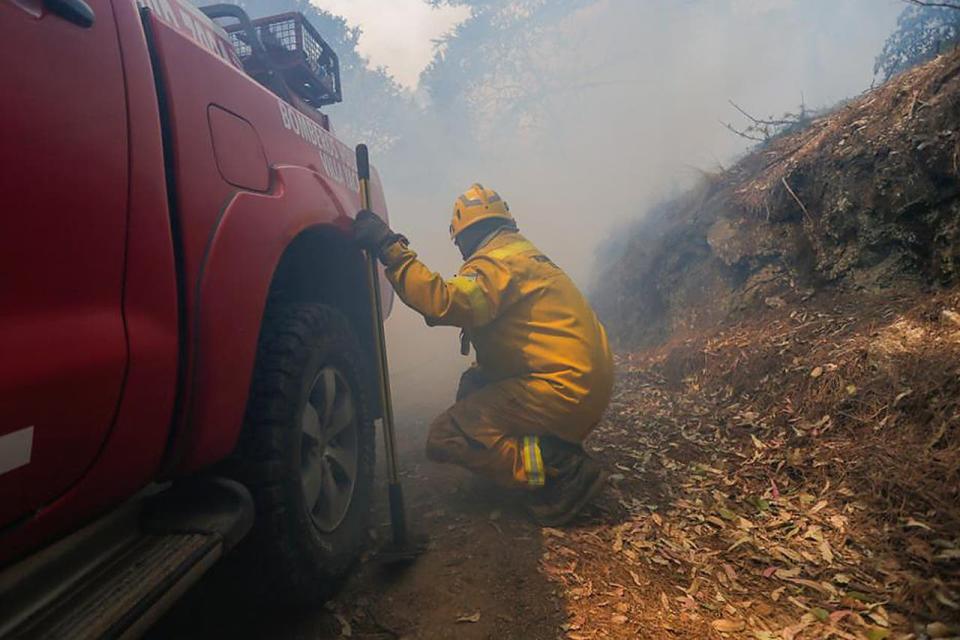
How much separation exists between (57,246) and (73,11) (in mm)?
601

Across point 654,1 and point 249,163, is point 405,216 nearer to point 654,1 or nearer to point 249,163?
point 654,1

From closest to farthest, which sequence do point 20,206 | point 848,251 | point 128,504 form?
point 20,206 < point 128,504 < point 848,251

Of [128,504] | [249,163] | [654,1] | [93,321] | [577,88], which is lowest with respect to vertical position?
[128,504]

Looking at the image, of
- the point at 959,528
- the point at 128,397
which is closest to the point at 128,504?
the point at 128,397

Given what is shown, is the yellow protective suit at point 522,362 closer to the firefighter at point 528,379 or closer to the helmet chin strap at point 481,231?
the firefighter at point 528,379

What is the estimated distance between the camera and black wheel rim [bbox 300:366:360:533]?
85.4 inches

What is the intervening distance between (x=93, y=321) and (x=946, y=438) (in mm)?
3720

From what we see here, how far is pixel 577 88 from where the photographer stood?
34531mm

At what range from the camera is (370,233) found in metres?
2.69

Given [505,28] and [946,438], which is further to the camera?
[505,28]

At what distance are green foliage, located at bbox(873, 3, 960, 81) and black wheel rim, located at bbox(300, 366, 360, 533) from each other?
6677 mm

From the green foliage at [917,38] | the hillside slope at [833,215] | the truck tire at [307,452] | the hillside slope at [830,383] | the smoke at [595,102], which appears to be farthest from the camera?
the smoke at [595,102]

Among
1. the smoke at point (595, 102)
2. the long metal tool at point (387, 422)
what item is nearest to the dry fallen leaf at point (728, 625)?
the long metal tool at point (387, 422)

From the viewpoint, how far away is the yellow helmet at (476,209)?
3555 millimetres
